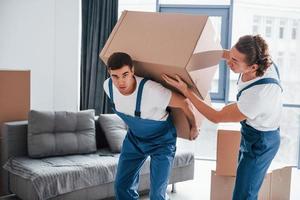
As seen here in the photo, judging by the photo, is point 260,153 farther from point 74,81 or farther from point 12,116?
point 74,81

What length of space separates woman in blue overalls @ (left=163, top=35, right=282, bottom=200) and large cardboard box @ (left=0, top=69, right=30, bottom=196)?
1.71 m

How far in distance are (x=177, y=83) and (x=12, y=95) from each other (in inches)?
71.7

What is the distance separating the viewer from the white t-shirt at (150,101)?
2.04 m

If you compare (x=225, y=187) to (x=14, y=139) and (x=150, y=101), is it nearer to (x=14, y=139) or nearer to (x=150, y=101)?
(x=150, y=101)

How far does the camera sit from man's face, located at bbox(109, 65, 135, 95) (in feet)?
6.49

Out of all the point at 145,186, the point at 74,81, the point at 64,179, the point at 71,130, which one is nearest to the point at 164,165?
the point at 64,179

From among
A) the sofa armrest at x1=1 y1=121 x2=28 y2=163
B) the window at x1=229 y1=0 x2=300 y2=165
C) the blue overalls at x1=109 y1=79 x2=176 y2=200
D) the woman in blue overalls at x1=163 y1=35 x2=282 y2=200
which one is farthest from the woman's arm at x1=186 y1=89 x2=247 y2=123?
the window at x1=229 y1=0 x2=300 y2=165

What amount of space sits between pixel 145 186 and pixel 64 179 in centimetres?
80

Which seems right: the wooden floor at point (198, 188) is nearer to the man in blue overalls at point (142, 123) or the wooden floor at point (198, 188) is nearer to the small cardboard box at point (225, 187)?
the small cardboard box at point (225, 187)

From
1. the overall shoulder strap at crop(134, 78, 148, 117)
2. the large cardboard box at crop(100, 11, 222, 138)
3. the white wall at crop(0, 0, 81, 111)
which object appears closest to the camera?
the large cardboard box at crop(100, 11, 222, 138)

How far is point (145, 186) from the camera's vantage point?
338 centimetres

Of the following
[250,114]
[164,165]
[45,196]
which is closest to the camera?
[250,114]

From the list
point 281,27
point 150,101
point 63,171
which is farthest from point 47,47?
point 150,101

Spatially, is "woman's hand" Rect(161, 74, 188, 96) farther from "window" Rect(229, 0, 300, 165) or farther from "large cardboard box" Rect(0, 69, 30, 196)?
"window" Rect(229, 0, 300, 165)
